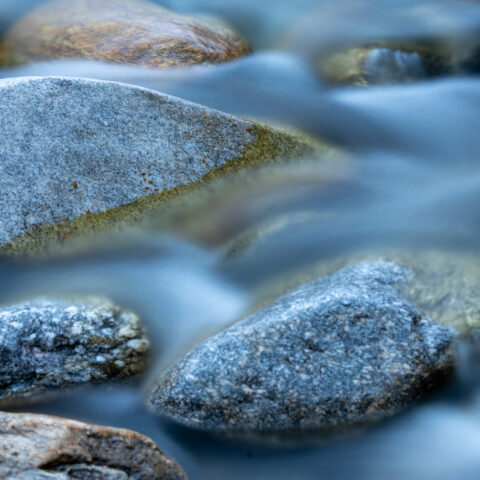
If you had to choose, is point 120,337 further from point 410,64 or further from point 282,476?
point 410,64

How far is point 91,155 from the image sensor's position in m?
4.93

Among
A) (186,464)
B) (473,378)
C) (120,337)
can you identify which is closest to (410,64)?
(473,378)

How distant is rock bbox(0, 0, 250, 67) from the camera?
7.46 metres

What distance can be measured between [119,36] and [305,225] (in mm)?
4313

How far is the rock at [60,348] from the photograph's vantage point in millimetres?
3807

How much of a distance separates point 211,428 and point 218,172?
255 cm

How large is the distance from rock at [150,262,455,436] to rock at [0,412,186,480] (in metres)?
0.55

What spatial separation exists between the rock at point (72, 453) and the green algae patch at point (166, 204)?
6.21ft

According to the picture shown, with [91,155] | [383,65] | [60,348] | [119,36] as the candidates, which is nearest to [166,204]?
[91,155]

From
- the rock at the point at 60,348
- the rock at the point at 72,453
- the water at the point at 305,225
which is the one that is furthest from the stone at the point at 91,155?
the rock at the point at 72,453

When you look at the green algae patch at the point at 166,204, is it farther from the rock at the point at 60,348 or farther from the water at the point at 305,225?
the rock at the point at 60,348

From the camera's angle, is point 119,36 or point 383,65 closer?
point 119,36

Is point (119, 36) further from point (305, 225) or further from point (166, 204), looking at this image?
point (305, 225)

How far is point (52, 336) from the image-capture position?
3.89 metres
